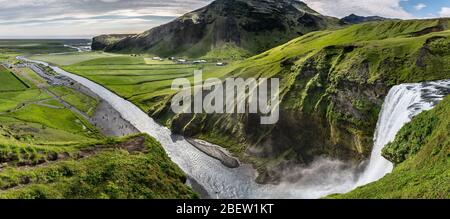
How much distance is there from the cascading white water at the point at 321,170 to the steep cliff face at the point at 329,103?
121 inches

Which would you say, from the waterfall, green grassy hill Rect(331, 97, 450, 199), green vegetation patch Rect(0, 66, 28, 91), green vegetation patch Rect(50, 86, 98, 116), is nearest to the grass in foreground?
green grassy hill Rect(331, 97, 450, 199)

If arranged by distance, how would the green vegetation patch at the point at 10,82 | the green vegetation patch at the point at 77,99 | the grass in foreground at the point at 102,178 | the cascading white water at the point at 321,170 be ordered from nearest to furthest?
the grass in foreground at the point at 102,178 → the cascading white water at the point at 321,170 → the green vegetation patch at the point at 77,99 → the green vegetation patch at the point at 10,82

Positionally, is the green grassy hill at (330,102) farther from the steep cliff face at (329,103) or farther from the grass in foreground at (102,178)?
the grass in foreground at (102,178)

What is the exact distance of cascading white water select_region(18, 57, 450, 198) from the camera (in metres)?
56.8

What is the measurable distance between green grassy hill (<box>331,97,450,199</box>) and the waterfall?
2.80m

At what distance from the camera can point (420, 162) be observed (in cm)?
3888

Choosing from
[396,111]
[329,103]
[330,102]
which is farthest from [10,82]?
[396,111]

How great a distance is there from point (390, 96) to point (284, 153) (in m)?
22.9

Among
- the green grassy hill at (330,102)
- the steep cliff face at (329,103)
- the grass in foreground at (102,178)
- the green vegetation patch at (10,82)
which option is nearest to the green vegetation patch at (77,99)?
the green vegetation patch at (10,82)

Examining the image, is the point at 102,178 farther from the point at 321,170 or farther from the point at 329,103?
the point at 329,103

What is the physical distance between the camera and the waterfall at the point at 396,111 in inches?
2142
